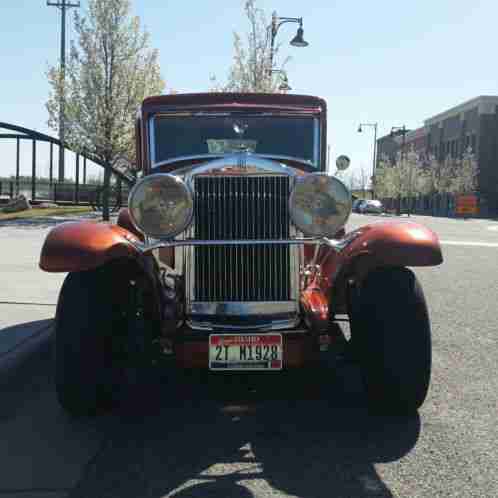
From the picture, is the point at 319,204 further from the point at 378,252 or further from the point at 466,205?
the point at 466,205

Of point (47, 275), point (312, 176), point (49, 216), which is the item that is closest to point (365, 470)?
point (312, 176)

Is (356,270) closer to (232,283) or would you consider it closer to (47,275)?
(232,283)

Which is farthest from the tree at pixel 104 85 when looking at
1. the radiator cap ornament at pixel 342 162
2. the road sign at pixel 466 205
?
the road sign at pixel 466 205

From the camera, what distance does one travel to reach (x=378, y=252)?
3.85m

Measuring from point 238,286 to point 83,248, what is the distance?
3.04 ft

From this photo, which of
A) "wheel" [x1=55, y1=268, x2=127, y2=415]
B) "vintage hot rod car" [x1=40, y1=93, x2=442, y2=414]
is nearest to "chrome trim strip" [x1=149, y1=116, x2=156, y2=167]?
"vintage hot rod car" [x1=40, y1=93, x2=442, y2=414]

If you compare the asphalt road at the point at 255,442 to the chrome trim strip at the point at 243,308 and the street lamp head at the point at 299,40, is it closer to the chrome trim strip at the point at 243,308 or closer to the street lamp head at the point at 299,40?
the chrome trim strip at the point at 243,308

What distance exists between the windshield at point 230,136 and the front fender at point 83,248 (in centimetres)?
150

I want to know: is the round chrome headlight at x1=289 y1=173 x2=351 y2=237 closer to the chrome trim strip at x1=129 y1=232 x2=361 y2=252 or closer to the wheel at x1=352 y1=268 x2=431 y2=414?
the chrome trim strip at x1=129 y1=232 x2=361 y2=252

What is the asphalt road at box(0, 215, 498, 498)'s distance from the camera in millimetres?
3037

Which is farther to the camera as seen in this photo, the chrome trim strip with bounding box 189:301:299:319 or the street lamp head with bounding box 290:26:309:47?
the street lamp head with bounding box 290:26:309:47

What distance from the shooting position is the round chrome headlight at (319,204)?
385 cm

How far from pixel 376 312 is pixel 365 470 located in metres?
0.94

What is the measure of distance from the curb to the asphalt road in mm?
95
